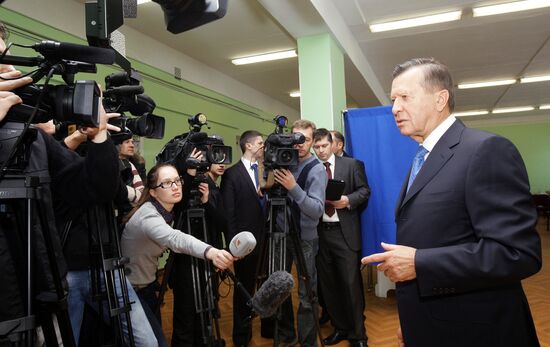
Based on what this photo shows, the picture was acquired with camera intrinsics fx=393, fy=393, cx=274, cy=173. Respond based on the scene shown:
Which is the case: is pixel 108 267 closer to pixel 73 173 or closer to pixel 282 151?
pixel 73 173

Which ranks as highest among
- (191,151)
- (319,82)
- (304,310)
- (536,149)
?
(319,82)

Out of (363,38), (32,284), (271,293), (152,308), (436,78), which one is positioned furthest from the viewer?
(363,38)

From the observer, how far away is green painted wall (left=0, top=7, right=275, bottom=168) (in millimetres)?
3559

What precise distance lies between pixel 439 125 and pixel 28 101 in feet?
4.07

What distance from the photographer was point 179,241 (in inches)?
72.4

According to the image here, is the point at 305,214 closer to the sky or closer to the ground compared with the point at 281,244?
closer to the sky

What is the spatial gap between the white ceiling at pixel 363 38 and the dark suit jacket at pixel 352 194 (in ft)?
5.31

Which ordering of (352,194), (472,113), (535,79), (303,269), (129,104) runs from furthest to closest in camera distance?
(472,113)
(535,79)
(352,194)
(303,269)
(129,104)

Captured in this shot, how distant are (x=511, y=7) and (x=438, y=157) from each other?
439cm

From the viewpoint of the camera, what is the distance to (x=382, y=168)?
11.1ft

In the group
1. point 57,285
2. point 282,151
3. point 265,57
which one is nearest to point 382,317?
point 282,151

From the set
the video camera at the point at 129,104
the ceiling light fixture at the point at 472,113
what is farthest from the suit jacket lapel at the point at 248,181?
the ceiling light fixture at the point at 472,113

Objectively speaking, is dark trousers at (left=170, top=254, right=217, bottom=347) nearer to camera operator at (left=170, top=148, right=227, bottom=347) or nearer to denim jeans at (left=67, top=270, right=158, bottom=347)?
camera operator at (left=170, top=148, right=227, bottom=347)

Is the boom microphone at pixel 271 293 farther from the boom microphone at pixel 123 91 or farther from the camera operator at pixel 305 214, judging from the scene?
the boom microphone at pixel 123 91
